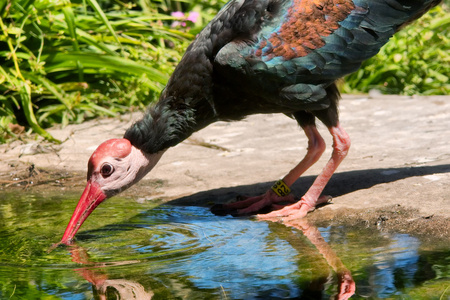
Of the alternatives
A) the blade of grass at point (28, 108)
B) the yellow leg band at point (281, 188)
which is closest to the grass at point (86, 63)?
the blade of grass at point (28, 108)

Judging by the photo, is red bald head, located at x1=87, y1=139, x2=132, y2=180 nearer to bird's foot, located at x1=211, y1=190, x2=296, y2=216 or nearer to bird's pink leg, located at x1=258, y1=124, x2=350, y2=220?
bird's foot, located at x1=211, y1=190, x2=296, y2=216

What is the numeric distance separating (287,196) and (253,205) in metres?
0.26

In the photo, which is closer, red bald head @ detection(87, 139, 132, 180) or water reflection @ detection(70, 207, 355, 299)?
water reflection @ detection(70, 207, 355, 299)

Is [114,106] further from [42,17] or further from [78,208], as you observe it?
[78,208]

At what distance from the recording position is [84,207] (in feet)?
13.3

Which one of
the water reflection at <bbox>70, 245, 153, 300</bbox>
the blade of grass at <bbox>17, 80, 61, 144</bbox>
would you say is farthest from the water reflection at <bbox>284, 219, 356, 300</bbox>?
the blade of grass at <bbox>17, 80, 61, 144</bbox>

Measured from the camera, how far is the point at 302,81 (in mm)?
4137

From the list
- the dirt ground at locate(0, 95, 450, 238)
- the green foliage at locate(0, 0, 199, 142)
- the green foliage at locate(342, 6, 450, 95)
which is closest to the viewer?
the dirt ground at locate(0, 95, 450, 238)

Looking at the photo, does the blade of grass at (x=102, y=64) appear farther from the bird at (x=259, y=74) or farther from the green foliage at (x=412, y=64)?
the green foliage at (x=412, y=64)

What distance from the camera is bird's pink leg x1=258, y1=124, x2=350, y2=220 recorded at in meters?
4.24

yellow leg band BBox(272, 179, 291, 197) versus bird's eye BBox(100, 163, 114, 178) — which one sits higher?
bird's eye BBox(100, 163, 114, 178)

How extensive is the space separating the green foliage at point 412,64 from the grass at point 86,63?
15 mm

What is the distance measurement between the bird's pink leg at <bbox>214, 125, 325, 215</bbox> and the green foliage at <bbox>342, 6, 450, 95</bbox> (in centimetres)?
317

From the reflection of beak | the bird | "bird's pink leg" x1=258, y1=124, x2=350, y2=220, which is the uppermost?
the bird
